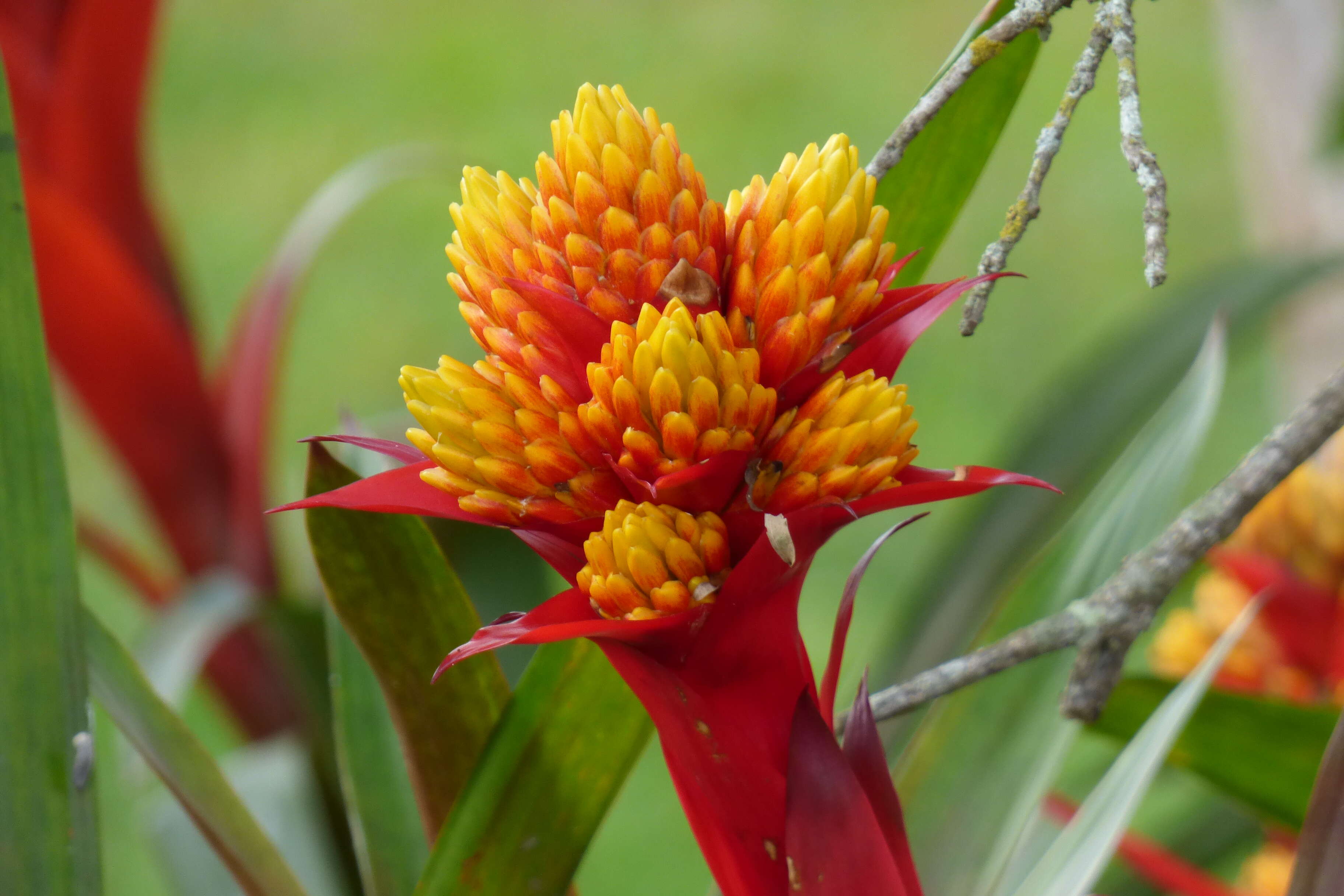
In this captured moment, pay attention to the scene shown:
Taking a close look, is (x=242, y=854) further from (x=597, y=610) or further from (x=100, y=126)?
(x=100, y=126)

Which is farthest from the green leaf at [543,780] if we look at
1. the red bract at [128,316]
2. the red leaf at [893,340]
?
the red bract at [128,316]

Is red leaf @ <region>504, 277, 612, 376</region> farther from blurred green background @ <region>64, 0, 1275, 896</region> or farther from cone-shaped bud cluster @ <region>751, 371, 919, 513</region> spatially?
blurred green background @ <region>64, 0, 1275, 896</region>

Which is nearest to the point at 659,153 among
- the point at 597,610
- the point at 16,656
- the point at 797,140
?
the point at 597,610

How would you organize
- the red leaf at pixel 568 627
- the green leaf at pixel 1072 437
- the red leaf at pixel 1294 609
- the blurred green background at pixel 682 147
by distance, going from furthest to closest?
the blurred green background at pixel 682 147 < the green leaf at pixel 1072 437 < the red leaf at pixel 1294 609 < the red leaf at pixel 568 627

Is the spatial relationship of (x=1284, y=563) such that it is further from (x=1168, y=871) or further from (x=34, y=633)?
(x=34, y=633)

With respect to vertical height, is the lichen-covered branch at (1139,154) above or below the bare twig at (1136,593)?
above

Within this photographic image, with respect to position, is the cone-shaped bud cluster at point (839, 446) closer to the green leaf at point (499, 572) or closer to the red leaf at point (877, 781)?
the red leaf at point (877, 781)
